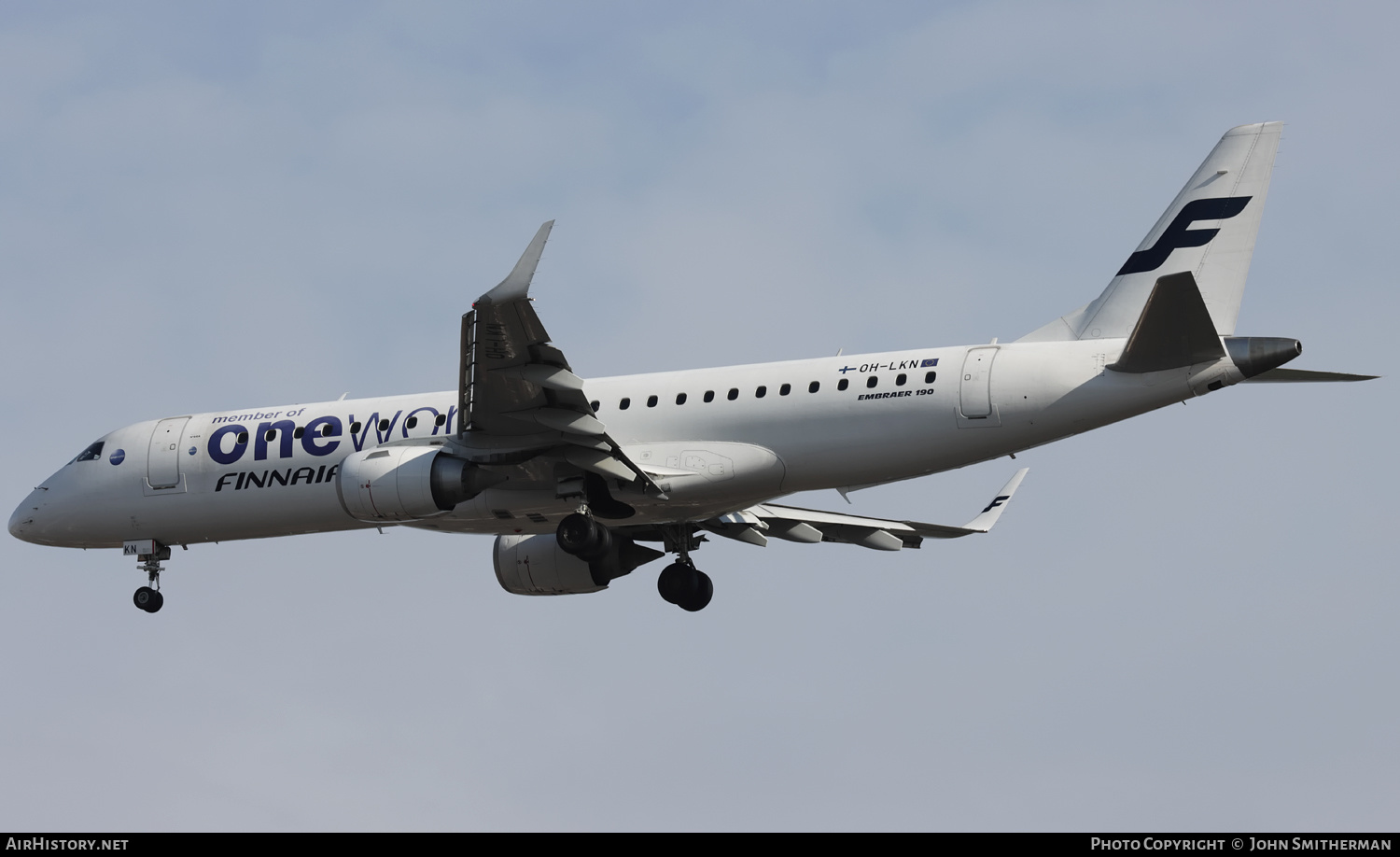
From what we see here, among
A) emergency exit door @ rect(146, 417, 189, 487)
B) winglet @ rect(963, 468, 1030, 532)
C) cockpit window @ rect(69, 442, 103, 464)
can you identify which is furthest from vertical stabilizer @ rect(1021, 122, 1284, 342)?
cockpit window @ rect(69, 442, 103, 464)

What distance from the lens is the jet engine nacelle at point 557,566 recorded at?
106 ft

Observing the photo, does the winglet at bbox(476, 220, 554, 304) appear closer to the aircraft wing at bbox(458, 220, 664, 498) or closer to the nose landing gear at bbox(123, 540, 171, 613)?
the aircraft wing at bbox(458, 220, 664, 498)

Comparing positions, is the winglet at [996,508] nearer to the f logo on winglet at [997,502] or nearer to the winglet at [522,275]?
the f logo on winglet at [997,502]

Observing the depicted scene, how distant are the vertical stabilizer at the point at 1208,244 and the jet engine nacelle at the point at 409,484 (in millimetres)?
9102

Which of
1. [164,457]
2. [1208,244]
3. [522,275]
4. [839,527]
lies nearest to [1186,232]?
[1208,244]

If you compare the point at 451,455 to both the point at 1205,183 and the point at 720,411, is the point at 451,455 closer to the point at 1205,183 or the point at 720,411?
the point at 720,411

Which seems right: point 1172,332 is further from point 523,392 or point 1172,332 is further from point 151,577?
point 151,577

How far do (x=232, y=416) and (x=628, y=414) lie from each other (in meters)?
7.66

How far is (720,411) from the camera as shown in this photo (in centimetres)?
2794

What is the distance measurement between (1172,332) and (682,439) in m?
7.87

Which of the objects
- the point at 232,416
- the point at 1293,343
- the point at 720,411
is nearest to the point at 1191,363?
the point at 1293,343

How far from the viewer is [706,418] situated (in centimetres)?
2803

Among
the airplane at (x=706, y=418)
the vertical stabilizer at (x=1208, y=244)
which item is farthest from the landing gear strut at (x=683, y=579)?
the vertical stabilizer at (x=1208, y=244)

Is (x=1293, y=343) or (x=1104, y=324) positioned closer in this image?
(x=1293, y=343)
